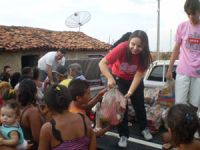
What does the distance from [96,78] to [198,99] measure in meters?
3.47

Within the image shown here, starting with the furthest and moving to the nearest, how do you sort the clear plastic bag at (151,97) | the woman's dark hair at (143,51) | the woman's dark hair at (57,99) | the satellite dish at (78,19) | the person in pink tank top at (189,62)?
the satellite dish at (78,19)
the clear plastic bag at (151,97)
the person in pink tank top at (189,62)
the woman's dark hair at (143,51)
the woman's dark hair at (57,99)

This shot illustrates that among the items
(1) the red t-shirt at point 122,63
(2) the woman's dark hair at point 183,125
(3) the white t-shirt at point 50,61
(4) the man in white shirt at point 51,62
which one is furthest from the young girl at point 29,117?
(3) the white t-shirt at point 50,61

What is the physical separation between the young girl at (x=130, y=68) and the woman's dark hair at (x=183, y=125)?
0.93 meters

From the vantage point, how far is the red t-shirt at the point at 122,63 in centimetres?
269

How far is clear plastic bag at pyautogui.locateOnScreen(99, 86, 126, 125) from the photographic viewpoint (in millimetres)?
2324

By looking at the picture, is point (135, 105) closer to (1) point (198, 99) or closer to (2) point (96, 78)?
(1) point (198, 99)

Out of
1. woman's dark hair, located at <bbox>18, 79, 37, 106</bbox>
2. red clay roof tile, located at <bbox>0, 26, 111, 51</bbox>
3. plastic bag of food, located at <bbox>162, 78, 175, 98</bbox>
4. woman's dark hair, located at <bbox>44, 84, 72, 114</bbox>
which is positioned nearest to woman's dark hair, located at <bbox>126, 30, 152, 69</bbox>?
plastic bag of food, located at <bbox>162, 78, 175, 98</bbox>

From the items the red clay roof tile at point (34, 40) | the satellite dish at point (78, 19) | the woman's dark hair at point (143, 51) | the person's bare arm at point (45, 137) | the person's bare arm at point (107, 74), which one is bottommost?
the person's bare arm at point (45, 137)

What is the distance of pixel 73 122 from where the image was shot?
1823mm

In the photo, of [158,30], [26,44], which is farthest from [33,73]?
[158,30]

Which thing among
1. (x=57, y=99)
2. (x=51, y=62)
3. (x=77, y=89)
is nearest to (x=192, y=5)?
(x=77, y=89)

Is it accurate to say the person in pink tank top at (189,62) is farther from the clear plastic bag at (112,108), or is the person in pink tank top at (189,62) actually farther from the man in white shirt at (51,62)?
the man in white shirt at (51,62)

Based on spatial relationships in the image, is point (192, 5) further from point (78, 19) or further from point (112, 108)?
point (78, 19)

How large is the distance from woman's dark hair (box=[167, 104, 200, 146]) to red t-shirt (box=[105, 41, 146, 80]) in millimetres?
1104
